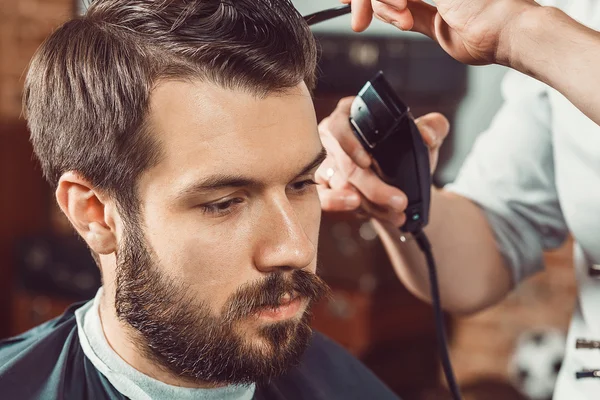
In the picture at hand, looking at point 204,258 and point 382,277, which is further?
point 382,277

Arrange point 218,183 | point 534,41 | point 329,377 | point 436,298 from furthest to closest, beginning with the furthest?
point 329,377
point 436,298
point 218,183
point 534,41

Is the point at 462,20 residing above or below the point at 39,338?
above

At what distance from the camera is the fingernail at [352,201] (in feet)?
4.52

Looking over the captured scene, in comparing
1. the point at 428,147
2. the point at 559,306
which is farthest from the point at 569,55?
the point at 559,306

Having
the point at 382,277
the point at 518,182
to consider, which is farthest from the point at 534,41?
the point at 382,277

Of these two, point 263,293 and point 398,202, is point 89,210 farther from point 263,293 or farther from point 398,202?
point 398,202

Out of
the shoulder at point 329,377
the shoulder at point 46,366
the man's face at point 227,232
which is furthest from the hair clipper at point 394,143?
the shoulder at point 46,366

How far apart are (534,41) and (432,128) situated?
0.39m

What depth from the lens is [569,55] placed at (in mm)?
962

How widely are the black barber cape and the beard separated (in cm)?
12

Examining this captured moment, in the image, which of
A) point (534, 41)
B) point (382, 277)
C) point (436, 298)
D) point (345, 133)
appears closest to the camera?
point (534, 41)

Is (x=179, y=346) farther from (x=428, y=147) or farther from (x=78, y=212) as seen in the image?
(x=428, y=147)

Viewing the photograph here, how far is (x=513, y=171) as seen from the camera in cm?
161

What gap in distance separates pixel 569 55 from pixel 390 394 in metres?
0.82
